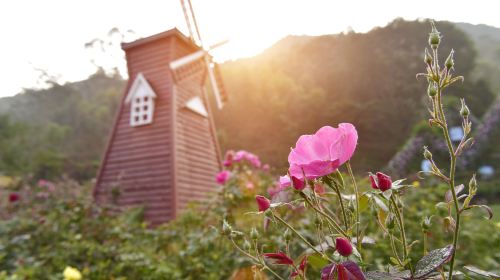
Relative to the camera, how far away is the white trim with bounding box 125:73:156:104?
8.52 meters

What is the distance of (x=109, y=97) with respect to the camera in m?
29.6

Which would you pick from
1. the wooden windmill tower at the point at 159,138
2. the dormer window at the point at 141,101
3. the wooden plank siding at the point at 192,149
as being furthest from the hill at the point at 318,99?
the dormer window at the point at 141,101

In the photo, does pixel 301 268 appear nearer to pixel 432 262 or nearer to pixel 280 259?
pixel 280 259

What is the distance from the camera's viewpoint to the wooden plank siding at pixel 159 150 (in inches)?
311

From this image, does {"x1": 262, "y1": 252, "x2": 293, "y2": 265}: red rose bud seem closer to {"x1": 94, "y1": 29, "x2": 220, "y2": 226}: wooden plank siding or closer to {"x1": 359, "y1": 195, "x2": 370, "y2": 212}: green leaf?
{"x1": 359, "y1": 195, "x2": 370, "y2": 212}: green leaf

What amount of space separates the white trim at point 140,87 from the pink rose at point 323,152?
8124 millimetres

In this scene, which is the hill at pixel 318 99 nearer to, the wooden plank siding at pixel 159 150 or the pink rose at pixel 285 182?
the wooden plank siding at pixel 159 150

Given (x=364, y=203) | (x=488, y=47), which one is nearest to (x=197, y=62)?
(x=364, y=203)

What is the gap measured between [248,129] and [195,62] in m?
11.9

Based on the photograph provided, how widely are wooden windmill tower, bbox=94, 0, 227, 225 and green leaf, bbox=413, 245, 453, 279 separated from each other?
7230 mm

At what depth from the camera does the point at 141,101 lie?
8703 mm

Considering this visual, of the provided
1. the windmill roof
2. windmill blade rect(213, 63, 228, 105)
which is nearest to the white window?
the windmill roof

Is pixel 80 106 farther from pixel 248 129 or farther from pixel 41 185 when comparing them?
pixel 41 185

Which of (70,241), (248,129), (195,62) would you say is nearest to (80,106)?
(248,129)
